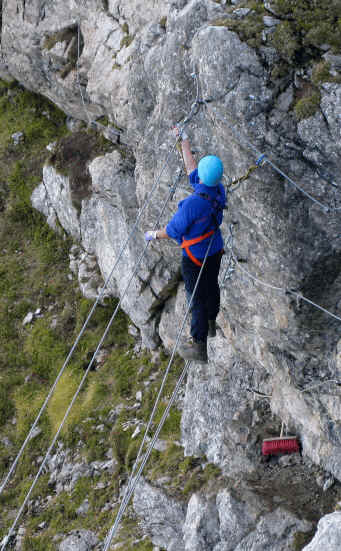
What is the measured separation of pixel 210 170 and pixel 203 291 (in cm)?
235

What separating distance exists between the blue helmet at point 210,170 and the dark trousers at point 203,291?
1441 millimetres

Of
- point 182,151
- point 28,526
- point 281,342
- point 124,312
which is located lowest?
point 28,526

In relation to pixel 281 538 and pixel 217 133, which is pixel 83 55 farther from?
pixel 281 538

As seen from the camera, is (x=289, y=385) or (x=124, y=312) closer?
(x=289, y=385)

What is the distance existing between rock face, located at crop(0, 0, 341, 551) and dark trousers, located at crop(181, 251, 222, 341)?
85cm

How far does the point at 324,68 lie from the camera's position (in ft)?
25.2

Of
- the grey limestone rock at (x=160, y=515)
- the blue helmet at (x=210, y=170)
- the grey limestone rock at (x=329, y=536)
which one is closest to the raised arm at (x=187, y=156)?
the blue helmet at (x=210, y=170)

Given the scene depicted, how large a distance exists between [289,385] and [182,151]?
500 centimetres

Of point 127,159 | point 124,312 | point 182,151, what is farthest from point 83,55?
point 182,151

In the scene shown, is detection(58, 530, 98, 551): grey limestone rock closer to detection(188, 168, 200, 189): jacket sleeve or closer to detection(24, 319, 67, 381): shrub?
detection(24, 319, 67, 381): shrub

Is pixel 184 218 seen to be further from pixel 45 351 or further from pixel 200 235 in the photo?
pixel 45 351

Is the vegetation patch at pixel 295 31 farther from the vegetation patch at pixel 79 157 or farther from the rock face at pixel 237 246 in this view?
the vegetation patch at pixel 79 157

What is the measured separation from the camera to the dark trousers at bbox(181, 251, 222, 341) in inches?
334

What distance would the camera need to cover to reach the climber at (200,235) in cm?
770
